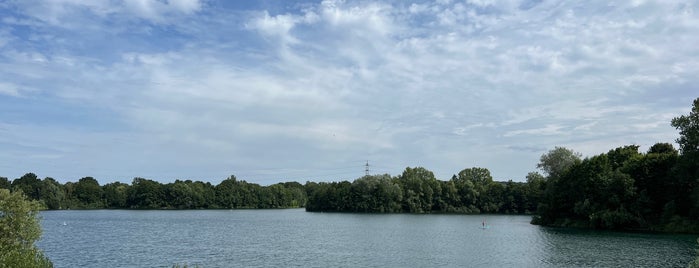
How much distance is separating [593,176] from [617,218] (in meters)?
9.05

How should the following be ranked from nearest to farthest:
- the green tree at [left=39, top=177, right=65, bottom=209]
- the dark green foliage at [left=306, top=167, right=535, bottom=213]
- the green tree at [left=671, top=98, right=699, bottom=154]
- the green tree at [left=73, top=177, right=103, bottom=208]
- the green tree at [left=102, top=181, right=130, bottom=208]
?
1. the green tree at [left=671, top=98, right=699, bottom=154]
2. the dark green foliage at [left=306, top=167, right=535, bottom=213]
3. the green tree at [left=39, top=177, right=65, bottom=209]
4. the green tree at [left=73, top=177, right=103, bottom=208]
5. the green tree at [left=102, top=181, right=130, bottom=208]

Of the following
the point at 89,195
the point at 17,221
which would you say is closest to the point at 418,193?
the point at 89,195

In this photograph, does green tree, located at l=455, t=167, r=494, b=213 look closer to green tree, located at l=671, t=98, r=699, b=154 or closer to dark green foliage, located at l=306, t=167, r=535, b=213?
dark green foliage, located at l=306, t=167, r=535, b=213

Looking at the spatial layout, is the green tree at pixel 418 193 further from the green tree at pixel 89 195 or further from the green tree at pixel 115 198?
the green tree at pixel 89 195

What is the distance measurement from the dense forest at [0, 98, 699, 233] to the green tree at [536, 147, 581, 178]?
192 millimetres

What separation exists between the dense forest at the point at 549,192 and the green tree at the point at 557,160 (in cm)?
19

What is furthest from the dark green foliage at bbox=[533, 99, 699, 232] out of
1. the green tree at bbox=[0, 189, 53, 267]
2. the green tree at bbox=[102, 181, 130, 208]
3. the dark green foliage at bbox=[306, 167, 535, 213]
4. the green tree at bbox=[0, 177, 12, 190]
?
the green tree at bbox=[102, 181, 130, 208]

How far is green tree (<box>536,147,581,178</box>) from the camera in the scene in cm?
10644

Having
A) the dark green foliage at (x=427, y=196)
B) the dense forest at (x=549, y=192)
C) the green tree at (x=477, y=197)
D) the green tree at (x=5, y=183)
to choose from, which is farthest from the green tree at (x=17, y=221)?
the green tree at (x=5, y=183)

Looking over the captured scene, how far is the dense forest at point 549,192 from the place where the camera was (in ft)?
238

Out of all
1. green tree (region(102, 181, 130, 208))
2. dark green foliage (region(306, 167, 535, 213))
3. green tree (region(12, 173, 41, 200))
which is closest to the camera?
dark green foliage (region(306, 167, 535, 213))

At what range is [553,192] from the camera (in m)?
92.5

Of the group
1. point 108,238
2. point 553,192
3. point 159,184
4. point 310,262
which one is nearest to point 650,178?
point 553,192

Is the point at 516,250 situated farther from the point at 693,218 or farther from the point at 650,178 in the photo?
the point at 650,178
